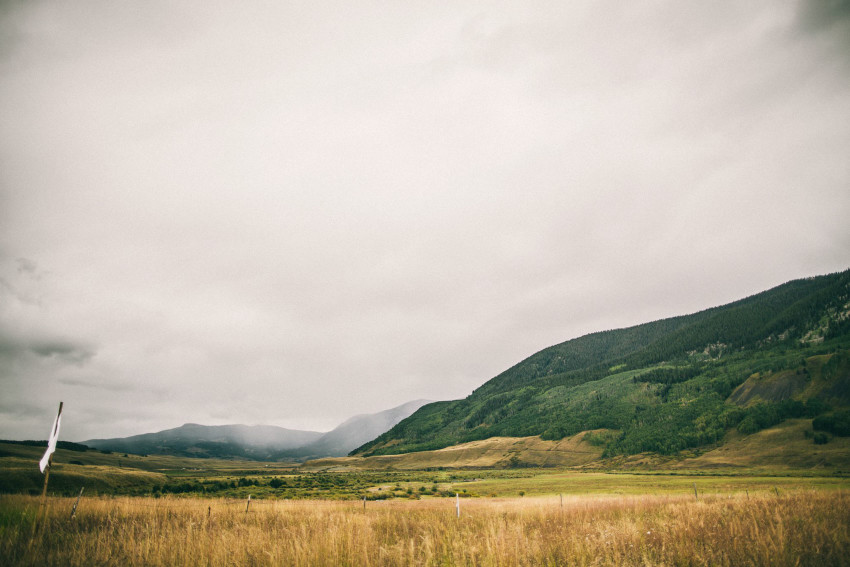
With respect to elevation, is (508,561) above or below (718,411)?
above

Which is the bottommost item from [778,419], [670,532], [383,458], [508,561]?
[383,458]

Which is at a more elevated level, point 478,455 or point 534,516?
point 534,516

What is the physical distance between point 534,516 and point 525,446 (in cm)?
17568

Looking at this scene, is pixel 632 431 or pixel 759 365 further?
pixel 759 365

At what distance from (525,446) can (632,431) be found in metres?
44.8

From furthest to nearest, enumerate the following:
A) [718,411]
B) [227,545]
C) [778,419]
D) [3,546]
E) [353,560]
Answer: [718,411] → [778,419] → [3,546] → [227,545] → [353,560]

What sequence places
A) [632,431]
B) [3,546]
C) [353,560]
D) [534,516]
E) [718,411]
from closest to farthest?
[353,560], [3,546], [534,516], [718,411], [632,431]

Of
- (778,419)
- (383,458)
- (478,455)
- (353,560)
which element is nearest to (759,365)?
(778,419)

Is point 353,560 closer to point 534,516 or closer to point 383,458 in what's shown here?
point 534,516

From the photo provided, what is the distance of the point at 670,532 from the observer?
8.88 meters

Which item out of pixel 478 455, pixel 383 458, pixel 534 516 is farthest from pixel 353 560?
pixel 383 458

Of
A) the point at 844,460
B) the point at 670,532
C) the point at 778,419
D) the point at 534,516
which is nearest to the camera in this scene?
the point at 670,532

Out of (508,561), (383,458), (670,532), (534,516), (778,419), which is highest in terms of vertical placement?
(508,561)

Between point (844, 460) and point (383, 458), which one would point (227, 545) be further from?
point (383, 458)
